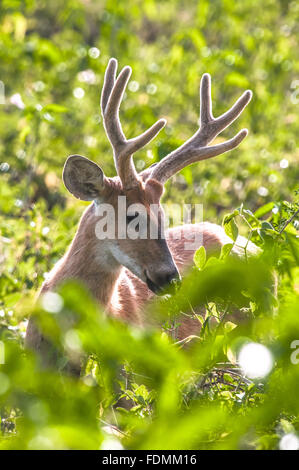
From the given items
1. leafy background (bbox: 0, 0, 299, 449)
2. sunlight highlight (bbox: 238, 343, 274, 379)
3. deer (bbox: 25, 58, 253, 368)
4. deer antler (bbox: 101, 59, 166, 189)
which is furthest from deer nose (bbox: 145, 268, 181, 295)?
sunlight highlight (bbox: 238, 343, 274, 379)

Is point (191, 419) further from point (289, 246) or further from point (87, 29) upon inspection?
point (87, 29)

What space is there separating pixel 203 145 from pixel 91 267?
977 mm

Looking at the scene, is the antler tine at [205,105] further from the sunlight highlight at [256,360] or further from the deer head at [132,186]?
the sunlight highlight at [256,360]

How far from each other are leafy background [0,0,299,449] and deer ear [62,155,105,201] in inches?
27.2

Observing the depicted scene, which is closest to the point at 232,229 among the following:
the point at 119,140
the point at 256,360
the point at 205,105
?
the point at 256,360

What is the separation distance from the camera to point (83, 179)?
12.3ft

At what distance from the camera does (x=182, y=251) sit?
14.5 feet

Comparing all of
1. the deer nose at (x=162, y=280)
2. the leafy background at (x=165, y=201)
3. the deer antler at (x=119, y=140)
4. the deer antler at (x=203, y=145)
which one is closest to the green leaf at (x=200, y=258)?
the leafy background at (x=165, y=201)

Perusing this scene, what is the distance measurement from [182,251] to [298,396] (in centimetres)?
344

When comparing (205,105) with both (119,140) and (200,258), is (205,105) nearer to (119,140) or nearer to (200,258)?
(119,140)

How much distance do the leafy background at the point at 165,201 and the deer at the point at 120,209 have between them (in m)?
0.26

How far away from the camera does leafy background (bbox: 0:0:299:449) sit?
37.4 inches

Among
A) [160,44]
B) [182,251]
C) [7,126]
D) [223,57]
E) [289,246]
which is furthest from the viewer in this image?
[160,44]
